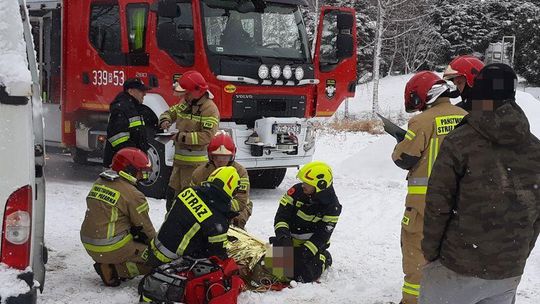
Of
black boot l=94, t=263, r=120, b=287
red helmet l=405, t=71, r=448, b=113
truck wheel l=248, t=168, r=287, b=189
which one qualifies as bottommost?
truck wheel l=248, t=168, r=287, b=189

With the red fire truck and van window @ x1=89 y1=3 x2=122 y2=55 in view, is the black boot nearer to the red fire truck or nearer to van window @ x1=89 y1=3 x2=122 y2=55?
the red fire truck

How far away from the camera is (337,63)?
9.24 m

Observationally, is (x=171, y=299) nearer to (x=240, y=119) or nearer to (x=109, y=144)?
(x=109, y=144)

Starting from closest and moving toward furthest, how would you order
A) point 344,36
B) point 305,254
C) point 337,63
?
1. point 305,254
2. point 344,36
3. point 337,63

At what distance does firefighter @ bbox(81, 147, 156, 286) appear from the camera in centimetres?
491

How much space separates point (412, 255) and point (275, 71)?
4.46 m

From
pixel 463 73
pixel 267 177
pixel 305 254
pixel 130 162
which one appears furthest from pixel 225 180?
pixel 267 177

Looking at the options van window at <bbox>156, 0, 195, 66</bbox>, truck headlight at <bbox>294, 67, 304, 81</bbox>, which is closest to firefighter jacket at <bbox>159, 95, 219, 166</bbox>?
van window at <bbox>156, 0, 195, 66</bbox>

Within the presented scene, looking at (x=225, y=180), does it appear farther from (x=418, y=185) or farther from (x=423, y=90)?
(x=423, y=90)

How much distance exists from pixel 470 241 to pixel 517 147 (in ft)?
1.50

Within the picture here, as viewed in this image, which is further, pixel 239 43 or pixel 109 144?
pixel 239 43

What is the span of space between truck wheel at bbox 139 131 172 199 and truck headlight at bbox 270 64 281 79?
1.72 metres

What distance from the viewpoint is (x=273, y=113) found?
869 cm

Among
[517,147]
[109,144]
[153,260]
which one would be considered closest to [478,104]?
[517,147]
